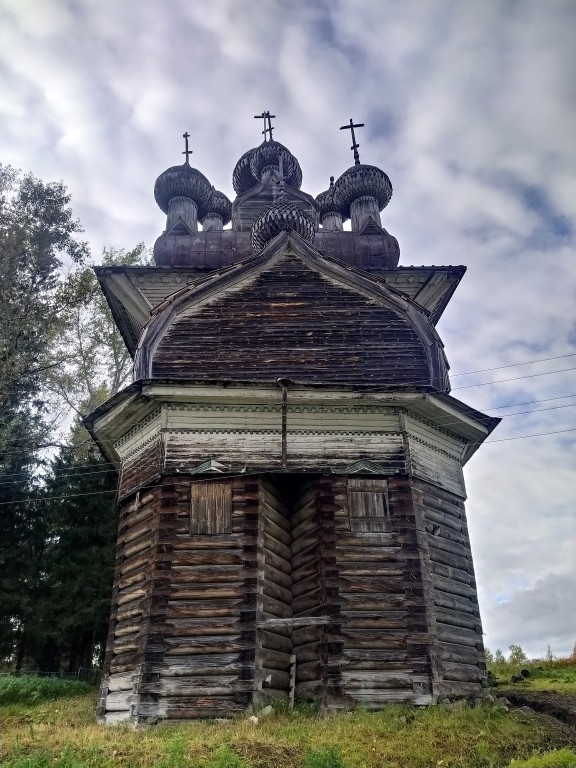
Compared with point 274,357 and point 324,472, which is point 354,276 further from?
point 324,472

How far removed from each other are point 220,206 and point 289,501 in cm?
1527

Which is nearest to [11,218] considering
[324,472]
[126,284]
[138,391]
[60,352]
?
[60,352]

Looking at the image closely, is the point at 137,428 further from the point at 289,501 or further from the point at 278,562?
the point at 278,562

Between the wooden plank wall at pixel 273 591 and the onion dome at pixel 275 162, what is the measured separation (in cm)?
1531

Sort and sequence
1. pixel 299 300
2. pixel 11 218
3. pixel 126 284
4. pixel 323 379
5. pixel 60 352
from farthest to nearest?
pixel 60 352, pixel 11 218, pixel 126 284, pixel 299 300, pixel 323 379

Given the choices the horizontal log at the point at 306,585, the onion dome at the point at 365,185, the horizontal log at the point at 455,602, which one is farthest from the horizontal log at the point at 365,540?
the onion dome at the point at 365,185

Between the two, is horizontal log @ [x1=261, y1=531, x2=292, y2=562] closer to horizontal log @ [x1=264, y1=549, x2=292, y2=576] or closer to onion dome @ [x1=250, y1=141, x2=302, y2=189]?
horizontal log @ [x1=264, y1=549, x2=292, y2=576]

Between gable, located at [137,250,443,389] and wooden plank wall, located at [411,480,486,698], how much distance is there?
2417 millimetres

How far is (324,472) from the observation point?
11.5m

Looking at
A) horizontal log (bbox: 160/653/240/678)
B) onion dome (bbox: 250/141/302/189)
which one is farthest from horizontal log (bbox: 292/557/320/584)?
onion dome (bbox: 250/141/302/189)

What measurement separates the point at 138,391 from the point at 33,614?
1049 centimetres

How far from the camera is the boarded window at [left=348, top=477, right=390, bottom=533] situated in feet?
36.9

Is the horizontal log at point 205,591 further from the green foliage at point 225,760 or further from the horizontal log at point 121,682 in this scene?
the green foliage at point 225,760

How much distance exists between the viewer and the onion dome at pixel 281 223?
53.7ft
